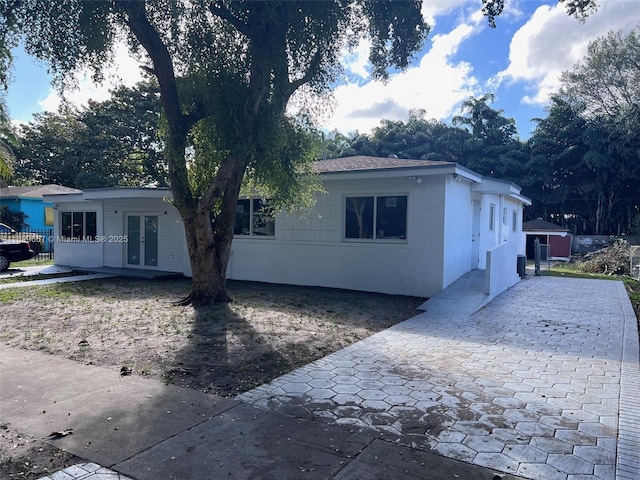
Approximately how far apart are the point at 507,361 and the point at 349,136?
36714mm

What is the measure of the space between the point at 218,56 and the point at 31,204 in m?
27.0

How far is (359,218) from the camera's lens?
12492 millimetres

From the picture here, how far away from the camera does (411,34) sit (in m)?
10.1

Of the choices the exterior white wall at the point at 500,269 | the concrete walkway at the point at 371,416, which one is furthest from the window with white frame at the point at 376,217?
the concrete walkway at the point at 371,416

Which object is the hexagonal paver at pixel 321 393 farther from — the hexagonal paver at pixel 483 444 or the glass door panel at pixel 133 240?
the glass door panel at pixel 133 240

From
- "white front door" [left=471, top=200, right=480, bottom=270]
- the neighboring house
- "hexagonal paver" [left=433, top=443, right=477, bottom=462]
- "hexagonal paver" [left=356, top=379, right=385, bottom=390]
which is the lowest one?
"hexagonal paver" [left=356, top=379, right=385, bottom=390]

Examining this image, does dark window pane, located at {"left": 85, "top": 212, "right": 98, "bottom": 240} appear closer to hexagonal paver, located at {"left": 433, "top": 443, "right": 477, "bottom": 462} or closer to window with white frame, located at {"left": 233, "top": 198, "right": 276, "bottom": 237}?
window with white frame, located at {"left": 233, "top": 198, "right": 276, "bottom": 237}

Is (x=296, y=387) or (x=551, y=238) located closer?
(x=296, y=387)

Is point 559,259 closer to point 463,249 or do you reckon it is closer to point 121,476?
point 463,249

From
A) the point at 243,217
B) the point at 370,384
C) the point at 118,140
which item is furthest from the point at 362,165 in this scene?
the point at 118,140

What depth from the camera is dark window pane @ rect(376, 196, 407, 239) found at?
11750 mm

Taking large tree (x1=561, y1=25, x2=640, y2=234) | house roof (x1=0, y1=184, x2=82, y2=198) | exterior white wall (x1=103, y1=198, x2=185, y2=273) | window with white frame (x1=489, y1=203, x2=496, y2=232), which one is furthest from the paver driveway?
house roof (x1=0, y1=184, x2=82, y2=198)

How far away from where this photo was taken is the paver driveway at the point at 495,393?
3.59 m

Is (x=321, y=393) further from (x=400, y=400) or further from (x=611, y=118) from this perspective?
(x=611, y=118)
